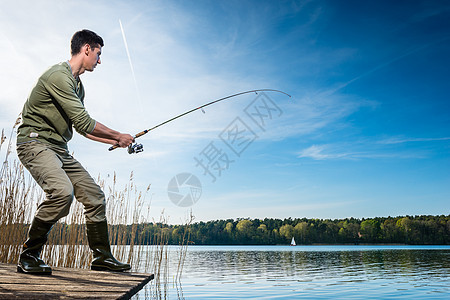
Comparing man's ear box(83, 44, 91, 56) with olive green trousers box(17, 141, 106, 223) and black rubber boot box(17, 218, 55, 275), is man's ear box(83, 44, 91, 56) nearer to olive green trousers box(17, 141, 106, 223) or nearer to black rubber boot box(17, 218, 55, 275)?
olive green trousers box(17, 141, 106, 223)

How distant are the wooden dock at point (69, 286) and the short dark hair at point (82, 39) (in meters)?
1.69

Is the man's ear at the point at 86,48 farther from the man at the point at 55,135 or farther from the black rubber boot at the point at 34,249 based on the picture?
the black rubber boot at the point at 34,249

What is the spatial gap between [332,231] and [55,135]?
70551 millimetres

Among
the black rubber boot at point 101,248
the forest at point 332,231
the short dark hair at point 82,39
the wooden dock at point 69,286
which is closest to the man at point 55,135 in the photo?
the short dark hair at point 82,39

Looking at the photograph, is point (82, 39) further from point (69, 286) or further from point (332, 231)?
point (332, 231)

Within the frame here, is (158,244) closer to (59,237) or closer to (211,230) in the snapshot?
(59,237)

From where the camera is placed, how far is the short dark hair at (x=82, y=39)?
115 inches

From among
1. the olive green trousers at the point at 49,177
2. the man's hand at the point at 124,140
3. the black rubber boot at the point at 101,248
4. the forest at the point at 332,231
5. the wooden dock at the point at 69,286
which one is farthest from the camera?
the forest at the point at 332,231

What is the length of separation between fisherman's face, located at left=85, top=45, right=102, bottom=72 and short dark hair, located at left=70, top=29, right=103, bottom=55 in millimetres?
31

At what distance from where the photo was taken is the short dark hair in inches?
115

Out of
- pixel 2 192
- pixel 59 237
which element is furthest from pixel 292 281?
pixel 2 192

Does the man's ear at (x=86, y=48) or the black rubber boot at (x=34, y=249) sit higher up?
the man's ear at (x=86, y=48)

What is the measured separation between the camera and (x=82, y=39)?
2934mm

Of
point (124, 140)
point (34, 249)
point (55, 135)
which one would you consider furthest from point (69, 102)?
point (34, 249)
